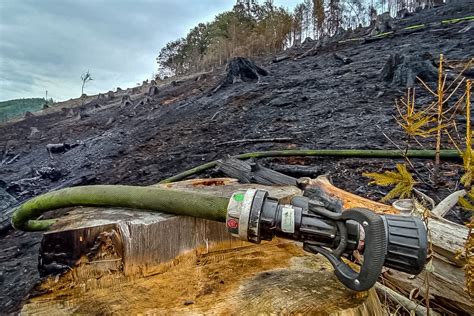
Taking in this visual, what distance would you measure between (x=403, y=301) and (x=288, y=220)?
58 cm

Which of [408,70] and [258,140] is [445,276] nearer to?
[258,140]

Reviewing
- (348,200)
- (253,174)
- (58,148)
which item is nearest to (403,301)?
(348,200)

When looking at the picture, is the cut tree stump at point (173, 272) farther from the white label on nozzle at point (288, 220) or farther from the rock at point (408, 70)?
the rock at point (408, 70)

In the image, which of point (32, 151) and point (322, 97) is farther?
point (32, 151)

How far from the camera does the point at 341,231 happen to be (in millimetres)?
699

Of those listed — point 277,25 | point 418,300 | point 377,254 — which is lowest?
point 418,300

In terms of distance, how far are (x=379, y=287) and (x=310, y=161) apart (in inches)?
71.1

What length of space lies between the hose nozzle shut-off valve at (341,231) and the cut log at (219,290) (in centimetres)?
9

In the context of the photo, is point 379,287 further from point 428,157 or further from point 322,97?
point 322,97

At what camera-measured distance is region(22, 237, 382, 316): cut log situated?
707 mm

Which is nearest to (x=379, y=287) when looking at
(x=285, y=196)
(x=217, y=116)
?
(x=285, y=196)

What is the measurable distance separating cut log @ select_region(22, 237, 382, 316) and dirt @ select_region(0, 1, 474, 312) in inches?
56.8

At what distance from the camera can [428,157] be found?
2.38m

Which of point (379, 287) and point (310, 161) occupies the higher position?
point (310, 161)
